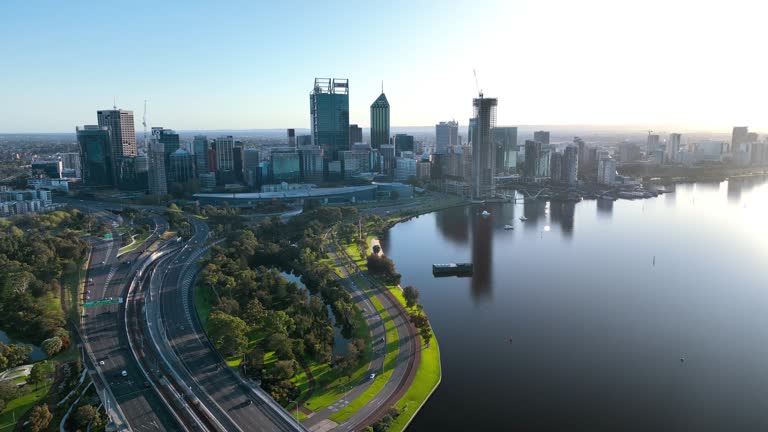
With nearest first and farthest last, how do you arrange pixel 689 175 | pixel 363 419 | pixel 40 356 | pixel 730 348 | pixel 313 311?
pixel 363 419
pixel 40 356
pixel 730 348
pixel 313 311
pixel 689 175

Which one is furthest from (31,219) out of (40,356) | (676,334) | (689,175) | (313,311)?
(689,175)

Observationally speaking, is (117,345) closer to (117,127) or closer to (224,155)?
(224,155)

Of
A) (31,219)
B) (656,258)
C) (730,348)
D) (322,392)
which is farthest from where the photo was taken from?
(31,219)

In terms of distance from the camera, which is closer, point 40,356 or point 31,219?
point 40,356

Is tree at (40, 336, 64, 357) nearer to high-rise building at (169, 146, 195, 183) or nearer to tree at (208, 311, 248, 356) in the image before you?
tree at (208, 311, 248, 356)

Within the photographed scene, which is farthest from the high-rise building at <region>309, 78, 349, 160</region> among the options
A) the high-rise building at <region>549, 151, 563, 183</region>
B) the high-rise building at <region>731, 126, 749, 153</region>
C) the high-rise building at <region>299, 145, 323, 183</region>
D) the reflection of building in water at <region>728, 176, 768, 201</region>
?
the high-rise building at <region>731, 126, 749, 153</region>

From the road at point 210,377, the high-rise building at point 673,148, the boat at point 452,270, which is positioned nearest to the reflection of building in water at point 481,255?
the boat at point 452,270

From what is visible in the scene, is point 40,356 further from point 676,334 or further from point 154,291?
point 676,334
